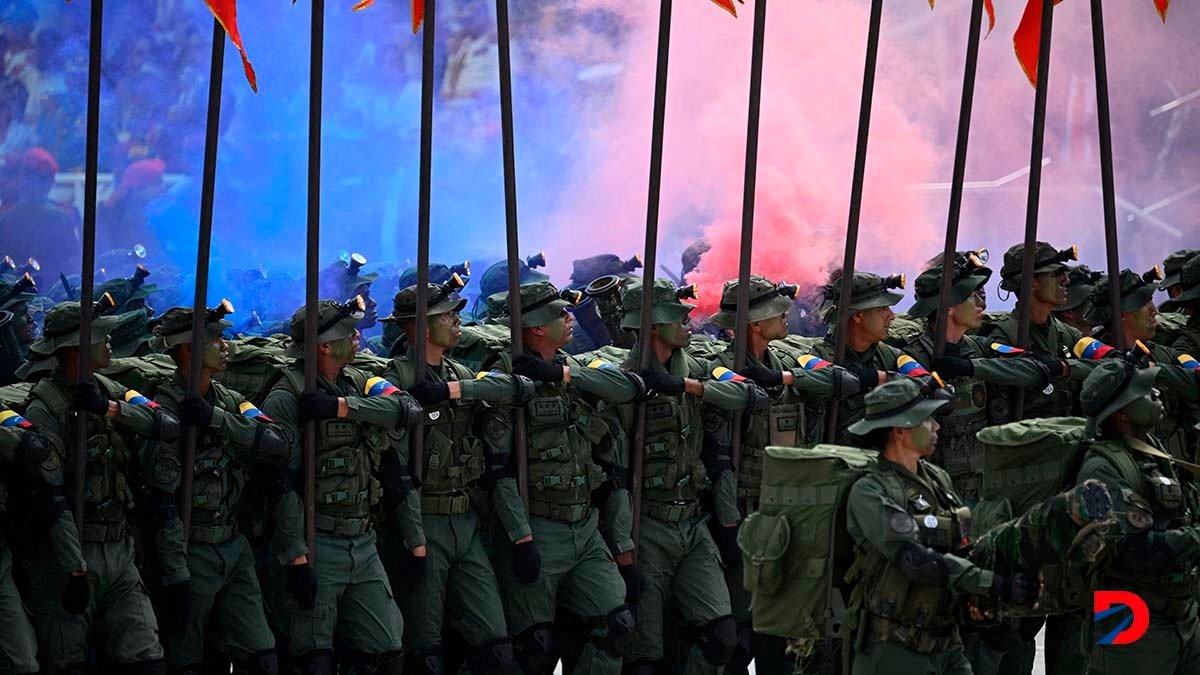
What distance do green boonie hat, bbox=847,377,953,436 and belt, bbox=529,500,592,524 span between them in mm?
2663

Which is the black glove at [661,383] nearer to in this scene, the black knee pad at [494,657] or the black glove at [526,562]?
the black glove at [526,562]

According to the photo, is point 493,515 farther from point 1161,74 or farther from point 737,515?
point 1161,74

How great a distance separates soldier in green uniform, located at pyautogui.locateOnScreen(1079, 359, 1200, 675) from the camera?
27.6ft

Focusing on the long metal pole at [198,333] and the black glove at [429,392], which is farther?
the black glove at [429,392]

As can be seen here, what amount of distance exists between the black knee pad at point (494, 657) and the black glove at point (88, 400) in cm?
221

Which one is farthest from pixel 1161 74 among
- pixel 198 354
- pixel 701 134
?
pixel 198 354

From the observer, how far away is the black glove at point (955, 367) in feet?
37.9

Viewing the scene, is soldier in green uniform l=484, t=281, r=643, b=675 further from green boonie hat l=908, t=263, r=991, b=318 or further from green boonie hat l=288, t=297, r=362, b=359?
green boonie hat l=908, t=263, r=991, b=318

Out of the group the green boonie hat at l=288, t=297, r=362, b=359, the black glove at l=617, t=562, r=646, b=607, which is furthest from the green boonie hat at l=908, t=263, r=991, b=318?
the green boonie hat at l=288, t=297, r=362, b=359

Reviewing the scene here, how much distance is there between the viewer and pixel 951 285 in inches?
466

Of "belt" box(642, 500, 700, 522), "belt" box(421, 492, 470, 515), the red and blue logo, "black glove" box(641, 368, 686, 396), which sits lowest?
the red and blue logo

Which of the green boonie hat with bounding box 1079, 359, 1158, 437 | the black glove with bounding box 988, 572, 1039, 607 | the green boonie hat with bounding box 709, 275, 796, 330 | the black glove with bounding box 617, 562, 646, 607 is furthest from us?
the green boonie hat with bounding box 709, 275, 796, 330

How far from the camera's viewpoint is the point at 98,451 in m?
9.62

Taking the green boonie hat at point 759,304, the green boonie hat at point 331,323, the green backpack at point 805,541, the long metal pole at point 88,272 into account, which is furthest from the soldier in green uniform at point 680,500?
the long metal pole at point 88,272
